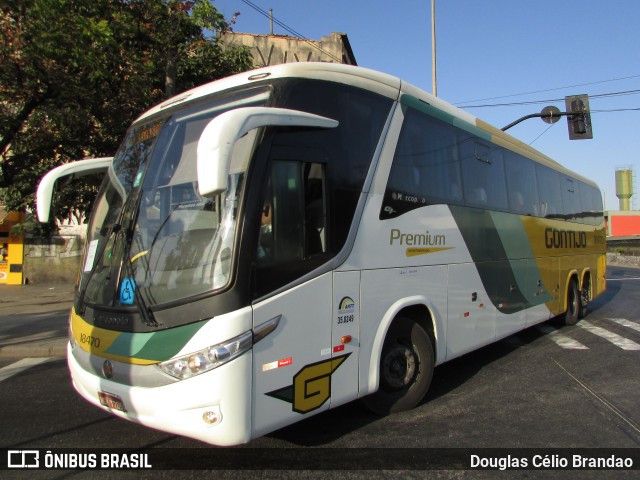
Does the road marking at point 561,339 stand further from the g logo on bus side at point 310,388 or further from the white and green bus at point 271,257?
the g logo on bus side at point 310,388

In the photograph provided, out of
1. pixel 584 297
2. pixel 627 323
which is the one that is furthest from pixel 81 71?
pixel 627 323

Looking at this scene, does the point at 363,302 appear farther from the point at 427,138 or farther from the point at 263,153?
the point at 427,138

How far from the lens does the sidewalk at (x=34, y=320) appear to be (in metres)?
7.45

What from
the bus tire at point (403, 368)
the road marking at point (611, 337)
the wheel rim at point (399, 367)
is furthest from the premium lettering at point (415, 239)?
the road marking at point (611, 337)

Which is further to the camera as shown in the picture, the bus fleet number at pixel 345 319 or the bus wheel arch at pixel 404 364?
the bus wheel arch at pixel 404 364

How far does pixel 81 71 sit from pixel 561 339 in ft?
34.2

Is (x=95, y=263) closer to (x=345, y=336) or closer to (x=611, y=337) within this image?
(x=345, y=336)

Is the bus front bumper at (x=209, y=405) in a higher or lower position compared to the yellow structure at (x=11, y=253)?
lower

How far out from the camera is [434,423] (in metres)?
4.41

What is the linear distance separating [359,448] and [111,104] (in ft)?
29.0

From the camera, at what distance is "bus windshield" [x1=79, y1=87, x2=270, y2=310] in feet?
10.5

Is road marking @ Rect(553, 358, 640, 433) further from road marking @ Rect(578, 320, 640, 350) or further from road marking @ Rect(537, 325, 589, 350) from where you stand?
road marking @ Rect(578, 320, 640, 350)

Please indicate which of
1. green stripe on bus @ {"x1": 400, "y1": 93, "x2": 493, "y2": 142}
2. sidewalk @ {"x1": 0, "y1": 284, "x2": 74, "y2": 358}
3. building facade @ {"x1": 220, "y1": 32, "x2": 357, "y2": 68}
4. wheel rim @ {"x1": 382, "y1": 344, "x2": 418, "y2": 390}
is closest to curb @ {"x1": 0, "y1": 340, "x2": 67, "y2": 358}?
sidewalk @ {"x1": 0, "y1": 284, "x2": 74, "y2": 358}

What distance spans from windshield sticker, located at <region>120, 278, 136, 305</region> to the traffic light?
16478 millimetres
